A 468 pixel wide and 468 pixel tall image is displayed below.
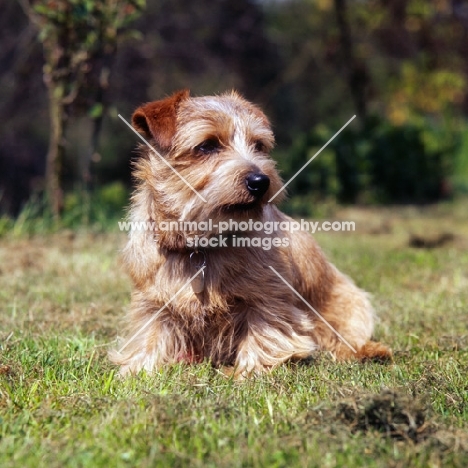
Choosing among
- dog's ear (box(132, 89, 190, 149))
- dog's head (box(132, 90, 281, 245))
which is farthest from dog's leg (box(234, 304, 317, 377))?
dog's ear (box(132, 89, 190, 149))

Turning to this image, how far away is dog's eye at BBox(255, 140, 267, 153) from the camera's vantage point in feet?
12.8

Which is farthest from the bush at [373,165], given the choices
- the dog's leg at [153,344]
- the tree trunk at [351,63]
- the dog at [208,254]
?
the dog's leg at [153,344]

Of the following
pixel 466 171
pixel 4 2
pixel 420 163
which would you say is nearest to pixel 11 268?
pixel 4 2

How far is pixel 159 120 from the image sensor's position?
3695 mm

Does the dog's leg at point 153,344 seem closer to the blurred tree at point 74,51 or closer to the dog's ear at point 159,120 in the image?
the dog's ear at point 159,120

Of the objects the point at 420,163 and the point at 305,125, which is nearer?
the point at 420,163

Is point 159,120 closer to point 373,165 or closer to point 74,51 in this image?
point 74,51

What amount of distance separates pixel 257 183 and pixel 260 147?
499mm

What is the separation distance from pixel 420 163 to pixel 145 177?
11372 mm

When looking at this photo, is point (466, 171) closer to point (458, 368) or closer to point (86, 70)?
point (86, 70)

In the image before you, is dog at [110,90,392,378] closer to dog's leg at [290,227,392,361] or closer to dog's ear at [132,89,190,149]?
dog's ear at [132,89,190,149]

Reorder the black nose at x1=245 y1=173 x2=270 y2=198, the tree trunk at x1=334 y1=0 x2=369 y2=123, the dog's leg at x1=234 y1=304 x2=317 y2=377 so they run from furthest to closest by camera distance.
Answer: the tree trunk at x1=334 y1=0 x2=369 y2=123 → the dog's leg at x1=234 y1=304 x2=317 y2=377 → the black nose at x1=245 y1=173 x2=270 y2=198

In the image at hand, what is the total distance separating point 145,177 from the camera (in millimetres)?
3807

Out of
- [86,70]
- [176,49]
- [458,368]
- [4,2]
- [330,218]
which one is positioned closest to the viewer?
[458,368]
